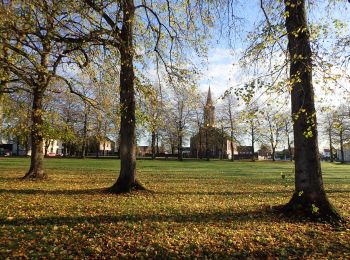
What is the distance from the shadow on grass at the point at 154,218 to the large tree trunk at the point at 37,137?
10599mm

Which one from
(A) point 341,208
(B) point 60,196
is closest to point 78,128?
(B) point 60,196

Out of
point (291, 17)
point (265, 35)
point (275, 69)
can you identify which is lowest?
point (275, 69)

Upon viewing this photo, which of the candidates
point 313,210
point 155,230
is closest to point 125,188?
point 155,230

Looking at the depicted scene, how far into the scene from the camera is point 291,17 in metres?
10.1

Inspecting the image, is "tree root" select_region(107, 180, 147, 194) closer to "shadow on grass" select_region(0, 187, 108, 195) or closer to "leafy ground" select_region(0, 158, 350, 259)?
"shadow on grass" select_region(0, 187, 108, 195)

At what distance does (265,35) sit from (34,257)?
673cm

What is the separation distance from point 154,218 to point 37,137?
1272 centimetres

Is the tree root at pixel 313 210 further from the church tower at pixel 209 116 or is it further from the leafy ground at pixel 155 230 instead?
the church tower at pixel 209 116

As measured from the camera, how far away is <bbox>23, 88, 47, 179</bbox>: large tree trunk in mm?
18984

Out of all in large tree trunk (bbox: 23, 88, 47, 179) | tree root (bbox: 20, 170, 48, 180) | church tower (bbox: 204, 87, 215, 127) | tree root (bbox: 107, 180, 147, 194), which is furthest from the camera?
tree root (bbox: 20, 170, 48, 180)

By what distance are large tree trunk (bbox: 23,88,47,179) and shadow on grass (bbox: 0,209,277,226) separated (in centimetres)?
1060

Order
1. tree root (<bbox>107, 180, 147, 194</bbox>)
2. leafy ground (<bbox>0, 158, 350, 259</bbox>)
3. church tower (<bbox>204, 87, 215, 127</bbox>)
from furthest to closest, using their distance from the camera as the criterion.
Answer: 1. tree root (<bbox>107, 180, 147, 194</bbox>)
2. church tower (<bbox>204, 87, 215, 127</bbox>)
3. leafy ground (<bbox>0, 158, 350, 259</bbox>)

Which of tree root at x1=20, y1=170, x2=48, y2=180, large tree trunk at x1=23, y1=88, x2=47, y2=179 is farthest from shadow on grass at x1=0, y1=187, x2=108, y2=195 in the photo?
tree root at x1=20, y1=170, x2=48, y2=180

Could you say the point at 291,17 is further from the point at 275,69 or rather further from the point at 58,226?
the point at 58,226
